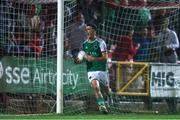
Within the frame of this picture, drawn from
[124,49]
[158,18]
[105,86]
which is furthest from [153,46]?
[105,86]

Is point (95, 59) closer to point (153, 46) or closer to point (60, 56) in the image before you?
point (60, 56)

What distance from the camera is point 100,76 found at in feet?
55.8

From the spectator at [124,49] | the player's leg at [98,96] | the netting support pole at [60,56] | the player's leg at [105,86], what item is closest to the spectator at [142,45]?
the spectator at [124,49]

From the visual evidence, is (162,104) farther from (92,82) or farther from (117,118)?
(117,118)

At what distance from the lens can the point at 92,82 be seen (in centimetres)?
1681

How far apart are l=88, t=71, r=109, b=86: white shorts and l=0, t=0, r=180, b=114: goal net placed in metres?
0.53

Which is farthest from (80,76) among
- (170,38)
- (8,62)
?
(170,38)

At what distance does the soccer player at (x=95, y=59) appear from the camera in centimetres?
1675

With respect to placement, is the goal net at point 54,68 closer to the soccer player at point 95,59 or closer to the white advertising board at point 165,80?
the white advertising board at point 165,80

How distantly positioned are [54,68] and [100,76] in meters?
1.08

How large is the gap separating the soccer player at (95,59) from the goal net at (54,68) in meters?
0.54

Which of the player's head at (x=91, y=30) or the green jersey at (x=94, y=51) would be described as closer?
the player's head at (x=91, y=30)

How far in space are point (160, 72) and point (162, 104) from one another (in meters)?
0.78

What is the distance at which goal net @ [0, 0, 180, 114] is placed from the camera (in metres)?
17.0
